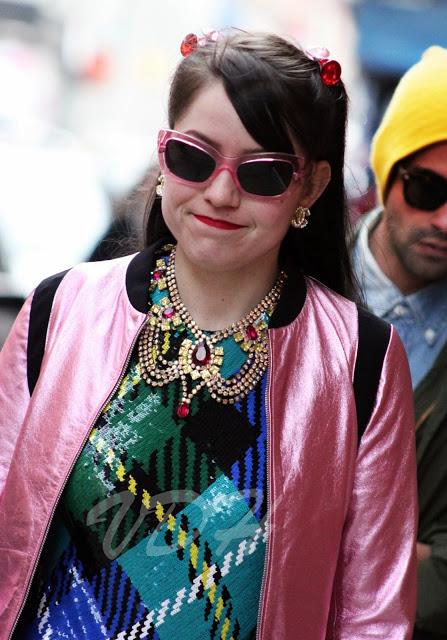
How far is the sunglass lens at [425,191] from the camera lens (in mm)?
3018

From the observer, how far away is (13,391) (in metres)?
2.18

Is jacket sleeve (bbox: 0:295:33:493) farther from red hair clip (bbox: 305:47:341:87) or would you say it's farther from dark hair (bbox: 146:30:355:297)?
red hair clip (bbox: 305:47:341:87)

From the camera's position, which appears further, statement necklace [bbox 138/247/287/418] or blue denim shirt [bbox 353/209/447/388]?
blue denim shirt [bbox 353/209/447/388]

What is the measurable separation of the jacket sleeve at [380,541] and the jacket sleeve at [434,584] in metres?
0.79

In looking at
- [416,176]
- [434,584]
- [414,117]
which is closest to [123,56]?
[414,117]

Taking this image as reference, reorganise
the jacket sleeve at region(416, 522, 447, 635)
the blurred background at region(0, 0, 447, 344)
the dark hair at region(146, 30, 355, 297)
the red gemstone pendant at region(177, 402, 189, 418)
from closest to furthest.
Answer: the dark hair at region(146, 30, 355, 297) → the red gemstone pendant at region(177, 402, 189, 418) → the jacket sleeve at region(416, 522, 447, 635) → the blurred background at region(0, 0, 447, 344)

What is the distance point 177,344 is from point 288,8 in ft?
37.7

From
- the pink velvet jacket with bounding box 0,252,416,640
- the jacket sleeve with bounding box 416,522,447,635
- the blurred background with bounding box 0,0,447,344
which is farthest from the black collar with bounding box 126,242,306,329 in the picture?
the blurred background with bounding box 0,0,447,344

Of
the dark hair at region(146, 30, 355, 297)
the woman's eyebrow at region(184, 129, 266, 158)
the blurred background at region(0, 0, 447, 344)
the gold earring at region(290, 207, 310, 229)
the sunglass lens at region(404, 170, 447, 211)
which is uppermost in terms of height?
the dark hair at region(146, 30, 355, 297)

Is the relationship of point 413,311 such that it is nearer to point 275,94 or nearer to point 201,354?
point 201,354

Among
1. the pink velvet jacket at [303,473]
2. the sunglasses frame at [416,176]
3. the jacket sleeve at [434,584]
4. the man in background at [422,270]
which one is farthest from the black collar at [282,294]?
the jacket sleeve at [434,584]

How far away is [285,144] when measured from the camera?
2021 mm

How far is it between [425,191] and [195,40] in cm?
112

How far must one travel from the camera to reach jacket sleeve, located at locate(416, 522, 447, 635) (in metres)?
2.86
